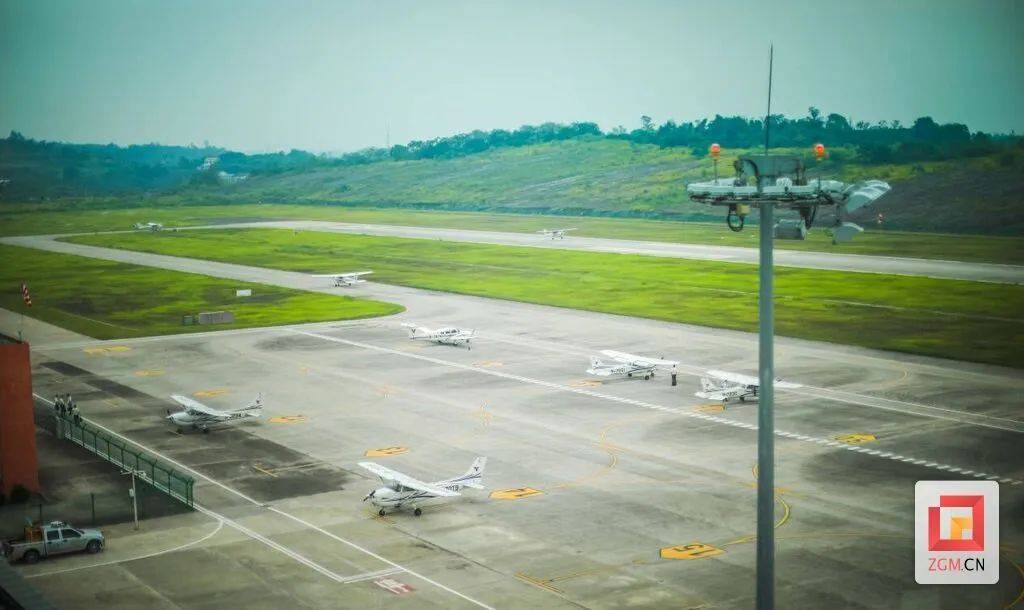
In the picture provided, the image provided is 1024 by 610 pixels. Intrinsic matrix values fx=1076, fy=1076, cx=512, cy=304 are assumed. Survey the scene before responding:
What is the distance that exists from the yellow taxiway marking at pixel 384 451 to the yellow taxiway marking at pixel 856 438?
27398 millimetres

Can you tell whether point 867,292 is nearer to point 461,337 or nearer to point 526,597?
point 461,337

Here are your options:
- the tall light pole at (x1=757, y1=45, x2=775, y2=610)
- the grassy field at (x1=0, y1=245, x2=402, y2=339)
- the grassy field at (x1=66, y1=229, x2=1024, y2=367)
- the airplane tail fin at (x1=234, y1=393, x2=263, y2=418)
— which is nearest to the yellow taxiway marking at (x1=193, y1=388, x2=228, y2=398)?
the airplane tail fin at (x1=234, y1=393, x2=263, y2=418)

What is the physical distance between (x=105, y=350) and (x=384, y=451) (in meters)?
50.3

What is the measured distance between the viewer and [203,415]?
72812 millimetres

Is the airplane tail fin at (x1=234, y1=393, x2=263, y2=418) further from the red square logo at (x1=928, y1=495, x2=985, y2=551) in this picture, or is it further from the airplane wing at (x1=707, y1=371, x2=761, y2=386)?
A: the red square logo at (x1=928, y1=495, x2=985, y2=551)

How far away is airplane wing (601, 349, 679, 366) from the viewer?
86875 mm

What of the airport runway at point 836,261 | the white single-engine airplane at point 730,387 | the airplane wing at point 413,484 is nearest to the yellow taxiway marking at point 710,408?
the white single-engine airplane at point 730,387

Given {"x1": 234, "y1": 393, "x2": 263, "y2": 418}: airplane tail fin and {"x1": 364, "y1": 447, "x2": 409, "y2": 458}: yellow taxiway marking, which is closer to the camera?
{"x1": 364, "y1": 447, "x2": 409, "y2": 458}: yellow taxiway marking

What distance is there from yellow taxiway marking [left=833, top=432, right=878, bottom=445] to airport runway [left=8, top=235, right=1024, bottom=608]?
20 centimetres

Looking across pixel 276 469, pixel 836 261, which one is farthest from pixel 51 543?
pixel 836 261

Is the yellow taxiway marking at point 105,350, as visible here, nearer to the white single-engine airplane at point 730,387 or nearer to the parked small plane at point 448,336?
the parked small plane at point 448,336

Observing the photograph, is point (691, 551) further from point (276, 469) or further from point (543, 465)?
point (276, 469)

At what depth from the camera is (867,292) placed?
130m

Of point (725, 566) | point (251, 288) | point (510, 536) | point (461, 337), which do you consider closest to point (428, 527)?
point (510, 536)
